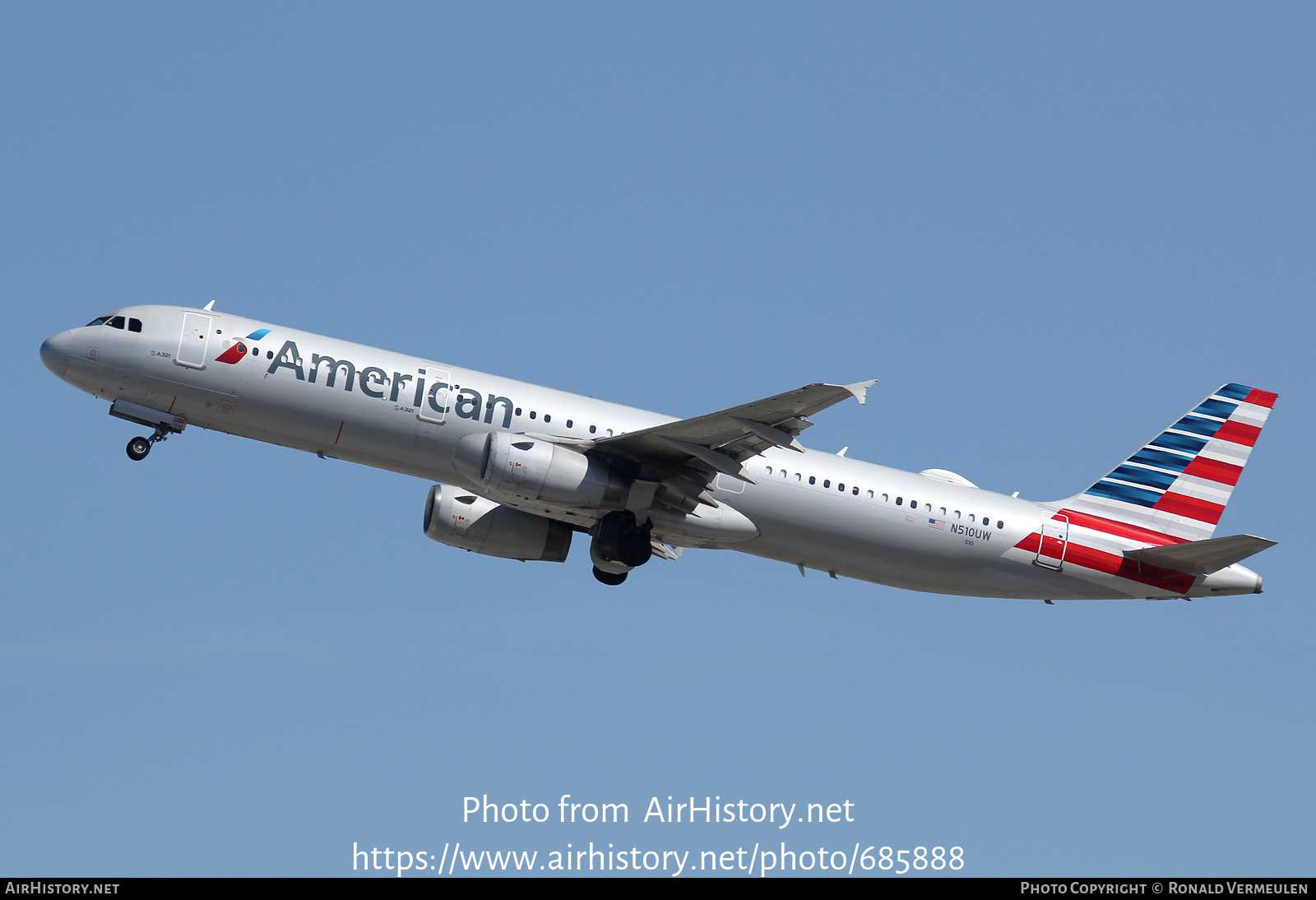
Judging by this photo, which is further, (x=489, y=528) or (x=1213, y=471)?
(x=1213, y=471)

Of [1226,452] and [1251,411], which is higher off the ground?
[1251,411]

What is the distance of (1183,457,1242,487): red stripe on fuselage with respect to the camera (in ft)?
125

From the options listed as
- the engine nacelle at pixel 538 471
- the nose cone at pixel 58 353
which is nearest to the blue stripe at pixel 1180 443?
the engine nacelle at pixel 538 471

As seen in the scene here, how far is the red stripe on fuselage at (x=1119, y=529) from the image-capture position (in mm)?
36188

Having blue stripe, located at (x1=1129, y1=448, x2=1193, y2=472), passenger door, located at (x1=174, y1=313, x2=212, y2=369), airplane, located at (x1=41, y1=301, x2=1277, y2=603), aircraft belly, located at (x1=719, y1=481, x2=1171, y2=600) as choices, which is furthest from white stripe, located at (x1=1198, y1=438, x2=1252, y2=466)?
passenger door, located at (x1=174, y1=313, x2=212, y2=369)

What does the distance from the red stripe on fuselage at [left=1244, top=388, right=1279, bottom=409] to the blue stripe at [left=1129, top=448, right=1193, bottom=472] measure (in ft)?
9.27

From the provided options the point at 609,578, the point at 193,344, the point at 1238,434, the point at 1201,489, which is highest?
the point at 1238,434

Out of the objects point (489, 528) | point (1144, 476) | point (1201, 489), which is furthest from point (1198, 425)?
point (489, 528)

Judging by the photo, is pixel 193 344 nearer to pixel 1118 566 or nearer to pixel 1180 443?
pixel 1118 566

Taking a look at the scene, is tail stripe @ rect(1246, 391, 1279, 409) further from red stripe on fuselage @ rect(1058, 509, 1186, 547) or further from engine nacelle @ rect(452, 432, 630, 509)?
engine nacelle @ rect(452, 432, 630, 509)

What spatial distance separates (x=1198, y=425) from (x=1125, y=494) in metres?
3.34

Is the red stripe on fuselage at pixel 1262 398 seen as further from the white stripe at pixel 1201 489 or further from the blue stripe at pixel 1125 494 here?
the blue stripe at pixel 1125 494

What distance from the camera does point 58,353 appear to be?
32.5 meters
